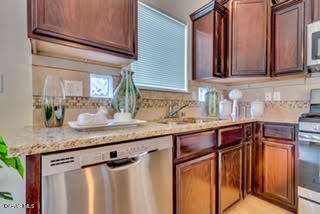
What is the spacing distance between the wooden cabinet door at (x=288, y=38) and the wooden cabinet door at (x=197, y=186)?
138 centimetres

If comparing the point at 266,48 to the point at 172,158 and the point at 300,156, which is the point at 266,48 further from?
the point at 172,158

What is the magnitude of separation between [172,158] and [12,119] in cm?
101

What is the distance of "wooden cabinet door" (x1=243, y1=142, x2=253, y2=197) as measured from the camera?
1.95 meters

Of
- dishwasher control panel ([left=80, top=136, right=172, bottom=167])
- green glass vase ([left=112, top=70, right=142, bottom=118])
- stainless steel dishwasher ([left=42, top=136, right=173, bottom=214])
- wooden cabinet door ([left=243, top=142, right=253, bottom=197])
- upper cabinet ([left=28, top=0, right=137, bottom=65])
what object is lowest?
wooden cabinet door ([left=243, top=142, right=253, bottom=197])

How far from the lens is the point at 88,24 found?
3.69 ft

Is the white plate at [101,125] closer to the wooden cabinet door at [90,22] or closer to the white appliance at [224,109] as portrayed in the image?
the wooden cabinet door at [90,22]

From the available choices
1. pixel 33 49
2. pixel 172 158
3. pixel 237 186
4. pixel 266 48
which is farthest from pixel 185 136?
pixel 266 48

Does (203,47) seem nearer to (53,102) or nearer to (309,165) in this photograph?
(309,165)

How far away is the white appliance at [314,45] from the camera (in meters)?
1.80

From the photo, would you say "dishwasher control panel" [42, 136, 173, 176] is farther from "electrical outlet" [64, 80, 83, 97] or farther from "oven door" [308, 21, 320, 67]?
"oven door" [308, 21, 320, 67]

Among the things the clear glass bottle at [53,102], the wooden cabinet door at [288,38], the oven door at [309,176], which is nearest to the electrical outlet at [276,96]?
the wooden cabinet door at [288,38]

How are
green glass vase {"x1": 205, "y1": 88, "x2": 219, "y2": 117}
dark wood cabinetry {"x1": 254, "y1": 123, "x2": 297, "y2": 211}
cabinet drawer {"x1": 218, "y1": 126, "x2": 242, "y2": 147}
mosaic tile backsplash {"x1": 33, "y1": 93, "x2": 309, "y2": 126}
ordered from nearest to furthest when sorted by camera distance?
mosaic tile backsplash {"x1": 33, "y1": 93, "x2": 309, "y2": 126} < cabinet drawer {"x1": 218, "y1": 126, "x2": 242, "y2": 147} < dark wood cabinetry {"x1": 254, "y1": 123, "x2": 297, "y2": 211} < green glass vase {"x1": 205, "y1": 88, "x2": 219, "y2": 117}

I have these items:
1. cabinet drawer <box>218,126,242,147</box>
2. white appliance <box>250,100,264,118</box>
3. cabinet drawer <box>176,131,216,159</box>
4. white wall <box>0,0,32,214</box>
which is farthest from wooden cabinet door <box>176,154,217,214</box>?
white appliance <box>250,100,264,118</box>

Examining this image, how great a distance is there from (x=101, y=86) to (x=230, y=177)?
1414 mm
